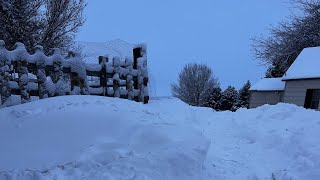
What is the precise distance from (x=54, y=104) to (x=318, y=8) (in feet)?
78.4

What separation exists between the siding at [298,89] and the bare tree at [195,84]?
794 inches

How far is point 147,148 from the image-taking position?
10.9 feet

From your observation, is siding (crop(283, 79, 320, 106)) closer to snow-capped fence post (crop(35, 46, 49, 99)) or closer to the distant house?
the distant house

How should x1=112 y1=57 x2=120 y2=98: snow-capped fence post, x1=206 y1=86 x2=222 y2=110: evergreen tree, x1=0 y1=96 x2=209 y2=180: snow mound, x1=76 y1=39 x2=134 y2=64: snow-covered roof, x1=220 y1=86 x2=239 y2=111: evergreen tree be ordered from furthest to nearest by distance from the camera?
x1=206 y1=86 x2=222 y2=110: evergreen tree
x1=220 y1=86 x2=239 y2=111: evergreen tree
x1=76 y1=39 x2=134 y2=64: snow-covered roof
x1=112 y1=57 x2=120 y2=98: snow-capped fence post
x1=0 y1=96 x2=209 y2=180: snow mound

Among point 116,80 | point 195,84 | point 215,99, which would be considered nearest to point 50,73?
point 116,80

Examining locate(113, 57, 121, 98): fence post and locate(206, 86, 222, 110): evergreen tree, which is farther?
locate(206, 86, 222, 110): evergreen tree

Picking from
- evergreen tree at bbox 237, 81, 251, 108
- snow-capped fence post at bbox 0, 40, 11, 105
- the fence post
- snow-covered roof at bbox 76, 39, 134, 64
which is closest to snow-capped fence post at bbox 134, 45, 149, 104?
the fence post

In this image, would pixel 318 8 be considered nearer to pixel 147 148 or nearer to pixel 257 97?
pixel 257 97

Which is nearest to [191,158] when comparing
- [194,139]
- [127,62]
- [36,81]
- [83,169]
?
[194,139]

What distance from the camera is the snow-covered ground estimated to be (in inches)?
115

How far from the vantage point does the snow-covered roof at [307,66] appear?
50.5 feet

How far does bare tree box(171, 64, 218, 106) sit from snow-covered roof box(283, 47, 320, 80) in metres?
20.0

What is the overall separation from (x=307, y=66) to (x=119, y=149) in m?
16.1

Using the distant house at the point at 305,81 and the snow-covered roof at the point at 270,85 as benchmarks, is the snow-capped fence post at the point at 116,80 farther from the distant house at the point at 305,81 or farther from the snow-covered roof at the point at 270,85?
the snow-covered roof at the point at 270,85
